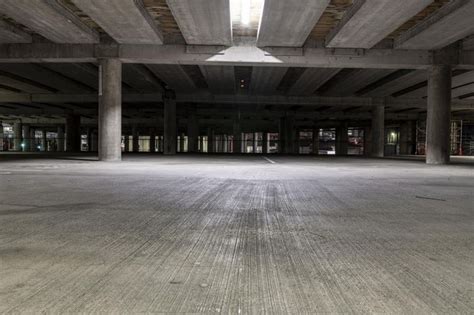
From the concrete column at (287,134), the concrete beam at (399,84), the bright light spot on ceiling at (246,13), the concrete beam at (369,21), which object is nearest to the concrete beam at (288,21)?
the bright light spot on ceiling at (246,13)

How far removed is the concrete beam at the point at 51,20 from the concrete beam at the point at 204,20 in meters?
4.36

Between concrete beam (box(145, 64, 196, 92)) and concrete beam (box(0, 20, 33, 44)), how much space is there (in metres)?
7.77

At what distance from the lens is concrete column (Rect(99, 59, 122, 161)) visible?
1886 cm

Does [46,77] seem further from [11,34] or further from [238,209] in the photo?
[238,209]

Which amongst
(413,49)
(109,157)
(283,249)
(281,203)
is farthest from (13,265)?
(413,49)

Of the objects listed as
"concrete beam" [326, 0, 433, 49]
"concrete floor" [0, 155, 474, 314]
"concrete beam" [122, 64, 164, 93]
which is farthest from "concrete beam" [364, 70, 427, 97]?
"concrete floor" [0, 155, 474, 314]

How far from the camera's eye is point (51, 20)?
1491 cm

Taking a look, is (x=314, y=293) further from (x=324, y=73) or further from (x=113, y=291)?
(x=324, y=73)

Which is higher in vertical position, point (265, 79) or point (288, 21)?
point (288, 21)

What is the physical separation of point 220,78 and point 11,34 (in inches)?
555

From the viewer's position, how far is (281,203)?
21.1 feet

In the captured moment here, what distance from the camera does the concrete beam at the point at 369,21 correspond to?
12989 mm

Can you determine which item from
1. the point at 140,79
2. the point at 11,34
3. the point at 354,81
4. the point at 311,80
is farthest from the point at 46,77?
the point at 354,81

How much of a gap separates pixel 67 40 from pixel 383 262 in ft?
61.1
